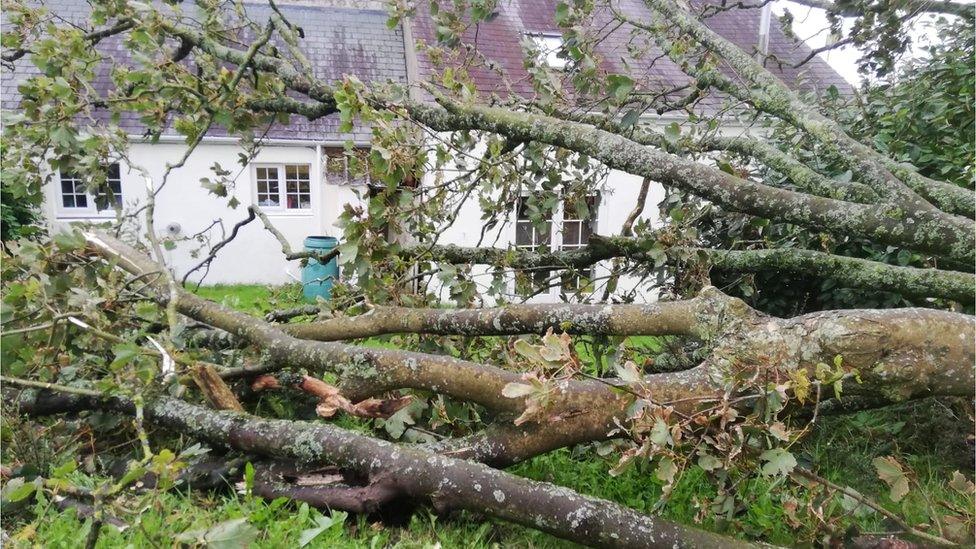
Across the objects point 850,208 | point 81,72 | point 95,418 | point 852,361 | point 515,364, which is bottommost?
point 95,418

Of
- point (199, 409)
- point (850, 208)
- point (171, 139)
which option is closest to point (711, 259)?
point (850, 208)

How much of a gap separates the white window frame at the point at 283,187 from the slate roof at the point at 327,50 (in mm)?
784

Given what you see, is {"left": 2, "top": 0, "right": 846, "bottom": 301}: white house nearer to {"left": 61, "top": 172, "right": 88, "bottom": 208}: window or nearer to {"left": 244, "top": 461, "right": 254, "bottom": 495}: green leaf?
{"left": 61, "top": 172, "right": 88, "bottom": 208}: window

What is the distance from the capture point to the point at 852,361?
1872 mm

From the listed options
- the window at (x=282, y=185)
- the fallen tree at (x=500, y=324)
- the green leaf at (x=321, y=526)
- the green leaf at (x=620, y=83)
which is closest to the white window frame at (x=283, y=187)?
the window at (x=282, y=185)

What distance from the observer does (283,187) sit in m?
13.5

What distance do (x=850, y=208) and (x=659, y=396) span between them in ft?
3.55

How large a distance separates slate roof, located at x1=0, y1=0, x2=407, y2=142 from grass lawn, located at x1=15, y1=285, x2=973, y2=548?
11.0 metres

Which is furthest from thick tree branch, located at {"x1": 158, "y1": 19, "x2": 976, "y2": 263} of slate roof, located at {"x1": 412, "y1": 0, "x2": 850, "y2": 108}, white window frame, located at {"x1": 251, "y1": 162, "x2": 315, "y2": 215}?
white window frame, located at {"x1": 251, "y1": 162, "x2": 315, "y2": 215}

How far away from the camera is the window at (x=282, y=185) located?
527 inches

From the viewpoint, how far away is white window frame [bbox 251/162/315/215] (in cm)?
1326

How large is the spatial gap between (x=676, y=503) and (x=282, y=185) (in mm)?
12449

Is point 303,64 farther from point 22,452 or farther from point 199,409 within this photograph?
point 22,452

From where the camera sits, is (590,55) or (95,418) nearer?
(95,418)
